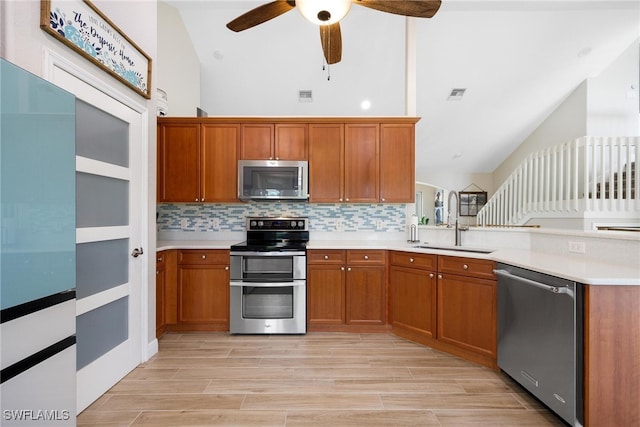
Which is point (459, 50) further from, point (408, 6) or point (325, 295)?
point (325, 295)

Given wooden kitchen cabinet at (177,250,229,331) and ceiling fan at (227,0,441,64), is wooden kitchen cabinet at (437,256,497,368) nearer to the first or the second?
ceiling fan at (227,0,441,64)

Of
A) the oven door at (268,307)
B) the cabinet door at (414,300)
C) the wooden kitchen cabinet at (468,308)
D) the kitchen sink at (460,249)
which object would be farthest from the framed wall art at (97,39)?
the kitchen sink at (460,249)

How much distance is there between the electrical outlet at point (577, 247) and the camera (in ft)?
7.43

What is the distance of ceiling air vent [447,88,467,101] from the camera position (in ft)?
19.2

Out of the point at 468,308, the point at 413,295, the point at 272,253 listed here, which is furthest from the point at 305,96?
Result: the point at 468,308

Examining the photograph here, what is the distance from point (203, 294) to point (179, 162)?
1.53m

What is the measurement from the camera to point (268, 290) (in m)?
3.06

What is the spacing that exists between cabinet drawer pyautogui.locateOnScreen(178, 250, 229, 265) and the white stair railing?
16.6 ft

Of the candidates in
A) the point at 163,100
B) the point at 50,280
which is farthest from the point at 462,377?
the point at 163,100

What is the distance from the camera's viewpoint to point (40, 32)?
157 cm

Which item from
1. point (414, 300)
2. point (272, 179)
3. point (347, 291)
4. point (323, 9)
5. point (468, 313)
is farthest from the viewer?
point (272, 179)

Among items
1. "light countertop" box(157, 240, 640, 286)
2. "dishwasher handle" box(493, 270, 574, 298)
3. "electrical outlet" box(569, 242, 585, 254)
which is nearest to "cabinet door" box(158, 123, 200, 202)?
"light countertop" box(157, 240, 640, 286)

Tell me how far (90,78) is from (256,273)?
204cm

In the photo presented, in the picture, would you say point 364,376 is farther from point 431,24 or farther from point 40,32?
point 431,24
